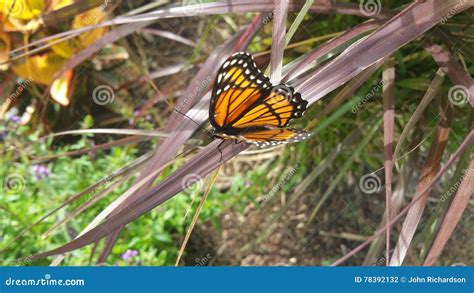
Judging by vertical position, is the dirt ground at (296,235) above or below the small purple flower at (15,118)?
below

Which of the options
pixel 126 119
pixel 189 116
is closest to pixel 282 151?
pixel 126 119

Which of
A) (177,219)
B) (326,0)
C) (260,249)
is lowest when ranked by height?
(260,249)

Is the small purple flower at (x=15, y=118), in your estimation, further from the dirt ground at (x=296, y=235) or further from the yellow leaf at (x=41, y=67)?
the dirt ground at (x=296, y=235)

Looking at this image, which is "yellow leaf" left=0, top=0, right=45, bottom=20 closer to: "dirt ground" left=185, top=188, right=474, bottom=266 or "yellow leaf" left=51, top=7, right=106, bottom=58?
"yellow leaf" left=51, top=7, right=106, bottom=58

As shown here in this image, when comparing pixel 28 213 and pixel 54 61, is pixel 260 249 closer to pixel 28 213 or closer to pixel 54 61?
pixel 28 213

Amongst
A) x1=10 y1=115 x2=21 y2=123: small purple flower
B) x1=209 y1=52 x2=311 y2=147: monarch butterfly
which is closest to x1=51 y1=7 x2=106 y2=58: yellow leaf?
x1=10 y1=115 x2=21 y2=123: small purple flower

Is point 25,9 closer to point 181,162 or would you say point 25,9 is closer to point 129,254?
point 181,162

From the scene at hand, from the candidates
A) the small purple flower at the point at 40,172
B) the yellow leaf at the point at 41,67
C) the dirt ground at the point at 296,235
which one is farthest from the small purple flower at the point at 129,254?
the yellow leaf at the point at 41,67

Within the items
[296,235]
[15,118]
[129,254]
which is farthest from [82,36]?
[296,235]
